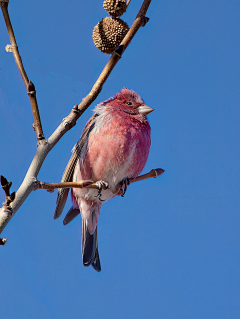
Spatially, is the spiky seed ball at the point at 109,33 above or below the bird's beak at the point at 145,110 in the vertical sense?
below

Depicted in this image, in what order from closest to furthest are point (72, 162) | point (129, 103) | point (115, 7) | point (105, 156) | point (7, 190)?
point (7, 190), point (115, 7), point (105, 156), point (72, 162), point (129, 103)

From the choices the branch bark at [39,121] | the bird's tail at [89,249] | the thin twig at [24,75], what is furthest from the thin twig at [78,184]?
the bird's tail at [89,249]

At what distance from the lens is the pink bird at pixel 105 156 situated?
10.8 ft

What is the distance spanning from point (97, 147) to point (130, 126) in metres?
0.37

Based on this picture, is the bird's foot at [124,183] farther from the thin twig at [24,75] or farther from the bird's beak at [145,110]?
the thin twig at [24,75]

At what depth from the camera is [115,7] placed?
2.66 m

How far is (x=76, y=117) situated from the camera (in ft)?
7.20

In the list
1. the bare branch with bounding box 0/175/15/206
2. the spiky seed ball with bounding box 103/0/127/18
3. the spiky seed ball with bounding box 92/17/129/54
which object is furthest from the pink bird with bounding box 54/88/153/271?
the bare branch with bounding box 0/175/15/206

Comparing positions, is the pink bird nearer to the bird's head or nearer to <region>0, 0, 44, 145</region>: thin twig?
the bird's head

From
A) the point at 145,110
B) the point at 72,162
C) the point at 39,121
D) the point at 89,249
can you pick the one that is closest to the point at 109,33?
the point at 39,121

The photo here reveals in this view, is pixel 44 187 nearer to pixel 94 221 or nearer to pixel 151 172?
pixel 151 172

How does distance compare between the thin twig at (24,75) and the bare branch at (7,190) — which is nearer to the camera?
the bare branch at (7,190)

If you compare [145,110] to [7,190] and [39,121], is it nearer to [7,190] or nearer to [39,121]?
[39,121]

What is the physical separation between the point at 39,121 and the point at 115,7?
3.73ft
